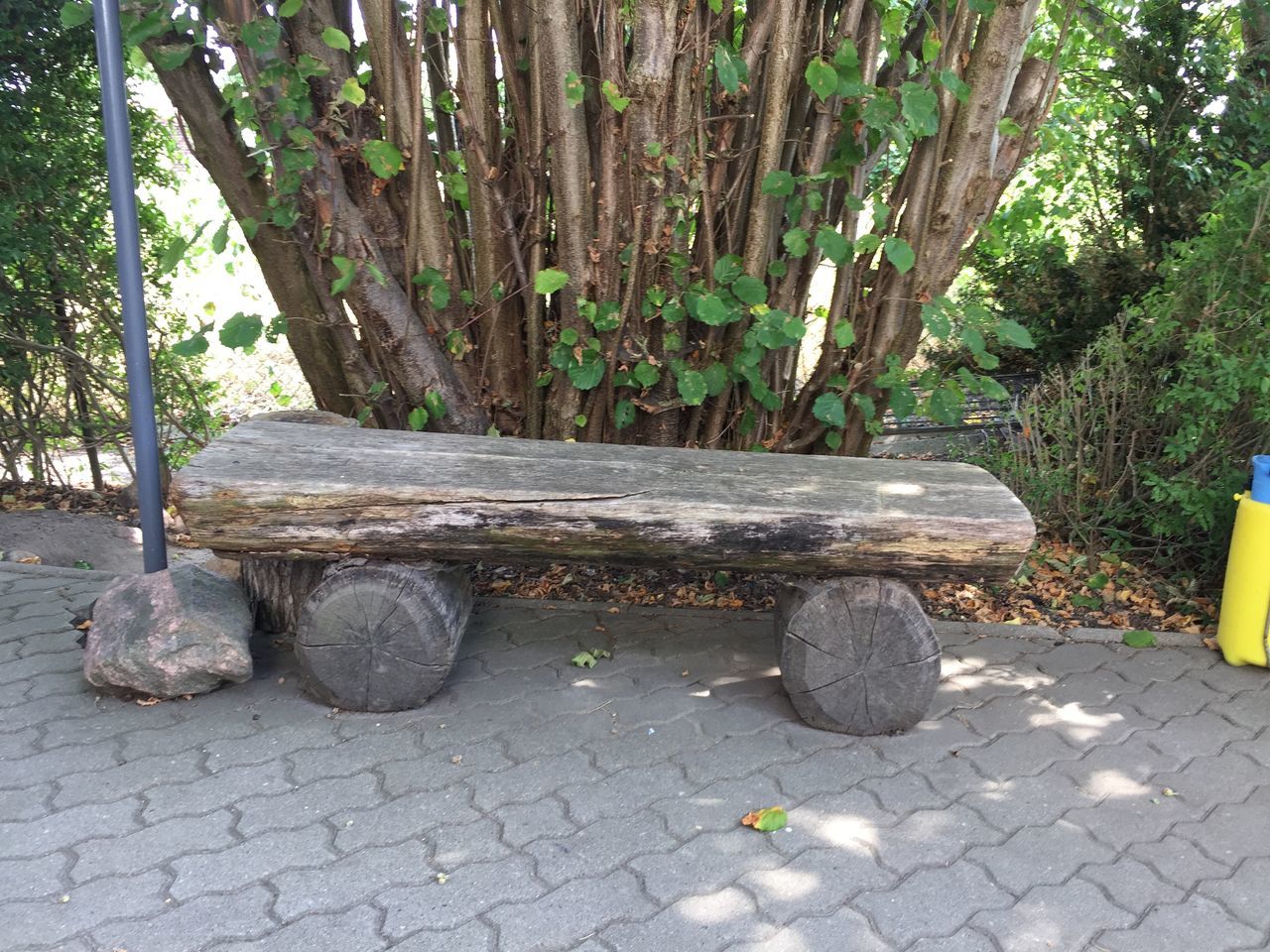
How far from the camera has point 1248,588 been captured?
341cm

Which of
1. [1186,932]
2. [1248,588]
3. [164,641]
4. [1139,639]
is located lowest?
[1186,932]

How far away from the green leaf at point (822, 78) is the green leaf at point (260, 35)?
177cm

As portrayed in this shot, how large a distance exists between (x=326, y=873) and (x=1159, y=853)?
2.08 meters

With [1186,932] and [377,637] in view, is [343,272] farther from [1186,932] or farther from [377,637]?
[1186,932]

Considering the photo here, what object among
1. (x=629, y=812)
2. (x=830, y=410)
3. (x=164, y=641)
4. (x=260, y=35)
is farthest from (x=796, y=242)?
(x=164, y=641)

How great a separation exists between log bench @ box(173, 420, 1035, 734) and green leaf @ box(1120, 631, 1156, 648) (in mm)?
1133

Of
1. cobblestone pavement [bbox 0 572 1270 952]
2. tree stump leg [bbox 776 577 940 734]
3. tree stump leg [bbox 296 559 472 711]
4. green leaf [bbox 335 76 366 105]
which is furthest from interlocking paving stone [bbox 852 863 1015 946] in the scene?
green leaf [bbox 335 76 366 105]

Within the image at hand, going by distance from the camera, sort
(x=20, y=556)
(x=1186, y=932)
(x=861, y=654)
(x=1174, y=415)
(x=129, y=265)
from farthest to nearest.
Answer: (x=20, y=556), (x=1174, y=415), (x=129, y=265), (x=861, y=654), (x=1186, y=932)

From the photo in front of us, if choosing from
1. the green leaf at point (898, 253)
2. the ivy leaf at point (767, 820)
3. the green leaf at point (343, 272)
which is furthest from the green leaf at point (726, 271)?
the ivy leaf at point (767, 820)

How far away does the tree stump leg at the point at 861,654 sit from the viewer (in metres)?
2.88

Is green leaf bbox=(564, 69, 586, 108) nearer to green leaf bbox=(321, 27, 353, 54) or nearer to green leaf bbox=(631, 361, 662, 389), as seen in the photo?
green leaf bbox=(321, 27, 353, 54)

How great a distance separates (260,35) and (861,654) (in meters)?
2.73

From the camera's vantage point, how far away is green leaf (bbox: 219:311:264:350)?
3422mm

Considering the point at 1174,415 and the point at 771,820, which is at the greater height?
the point at 1174,415
